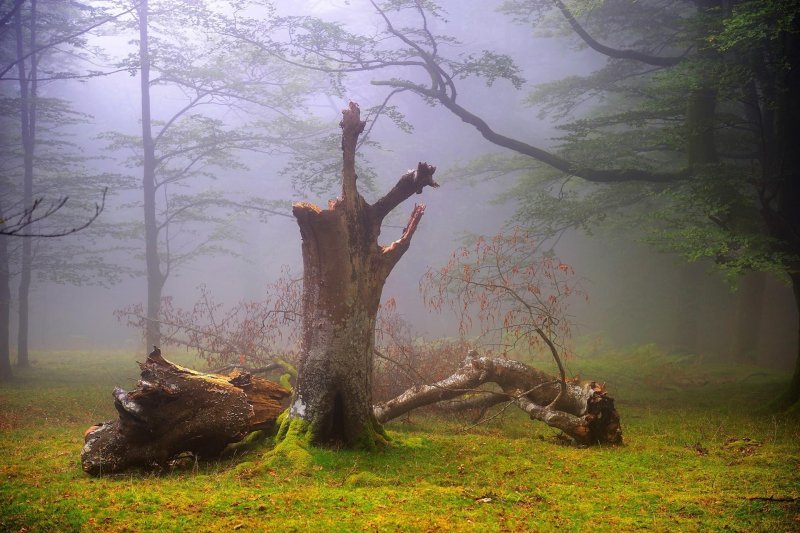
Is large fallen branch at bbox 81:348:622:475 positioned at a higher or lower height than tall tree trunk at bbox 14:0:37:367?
lower

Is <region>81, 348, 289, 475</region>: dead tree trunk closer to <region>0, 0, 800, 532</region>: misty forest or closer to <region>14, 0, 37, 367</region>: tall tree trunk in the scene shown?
<region>0, 0, 800, 532</region>: misty forest

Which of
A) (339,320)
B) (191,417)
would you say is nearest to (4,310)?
(191,417)

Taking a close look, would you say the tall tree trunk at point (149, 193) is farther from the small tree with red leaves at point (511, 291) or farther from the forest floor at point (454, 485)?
the small tree with red leaves at point (511, 291)

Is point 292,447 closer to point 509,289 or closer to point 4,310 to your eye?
point 509,289

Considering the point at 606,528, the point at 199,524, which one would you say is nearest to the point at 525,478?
the point at 606,528

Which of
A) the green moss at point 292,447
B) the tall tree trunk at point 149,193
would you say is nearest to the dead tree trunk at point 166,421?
the green moss at point 292,447

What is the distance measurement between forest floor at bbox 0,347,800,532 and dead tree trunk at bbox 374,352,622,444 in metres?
0.34

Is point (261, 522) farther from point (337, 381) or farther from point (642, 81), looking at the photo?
point (642, 81)

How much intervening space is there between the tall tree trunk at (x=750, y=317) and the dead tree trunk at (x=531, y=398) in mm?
13016

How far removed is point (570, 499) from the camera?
4.91 meters

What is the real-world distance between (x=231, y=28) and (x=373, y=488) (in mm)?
13481

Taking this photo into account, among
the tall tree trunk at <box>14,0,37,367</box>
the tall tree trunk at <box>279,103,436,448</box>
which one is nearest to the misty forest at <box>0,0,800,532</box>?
the tall tree trunk at <box>279,103,436,448</box>

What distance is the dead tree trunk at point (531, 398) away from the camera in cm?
725

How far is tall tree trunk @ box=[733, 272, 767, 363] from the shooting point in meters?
17.4
